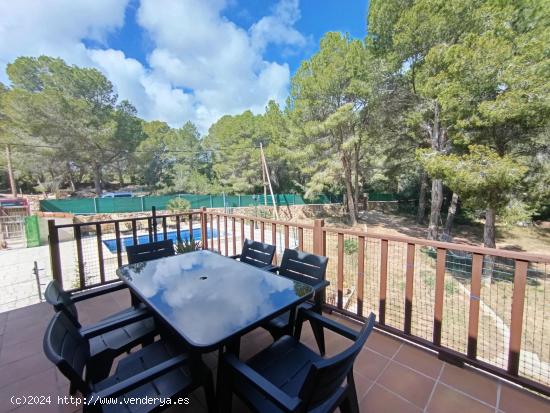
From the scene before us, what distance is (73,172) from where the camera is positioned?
1652 cm

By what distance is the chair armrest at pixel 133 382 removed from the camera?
2.81 ft

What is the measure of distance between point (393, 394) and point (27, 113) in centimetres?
1676

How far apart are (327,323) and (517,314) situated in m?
1.14

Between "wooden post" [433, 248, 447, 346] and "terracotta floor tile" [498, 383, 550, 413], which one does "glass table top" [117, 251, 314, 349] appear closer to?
"wooden post" [433, 248, 447, 346]

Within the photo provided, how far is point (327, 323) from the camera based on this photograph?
142 cm

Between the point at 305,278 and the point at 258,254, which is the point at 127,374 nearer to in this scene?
the point at 305,278

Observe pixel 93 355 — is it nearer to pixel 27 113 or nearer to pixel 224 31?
pixel 224 31

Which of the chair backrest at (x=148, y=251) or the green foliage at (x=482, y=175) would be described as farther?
the green foliage at (x=482, y=175)

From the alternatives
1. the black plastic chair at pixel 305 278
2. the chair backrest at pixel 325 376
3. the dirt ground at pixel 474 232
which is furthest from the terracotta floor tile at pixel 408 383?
the dirt ground at pixel 474 232

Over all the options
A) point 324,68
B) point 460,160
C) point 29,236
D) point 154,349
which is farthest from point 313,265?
point 29,236

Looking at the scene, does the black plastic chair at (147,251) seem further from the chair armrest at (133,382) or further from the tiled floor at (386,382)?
the chair armrest at (133,382)

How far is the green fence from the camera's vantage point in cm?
1132

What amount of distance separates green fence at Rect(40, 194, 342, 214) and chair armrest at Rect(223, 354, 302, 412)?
1115 centimetres

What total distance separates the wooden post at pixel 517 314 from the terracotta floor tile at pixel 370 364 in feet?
2.32
